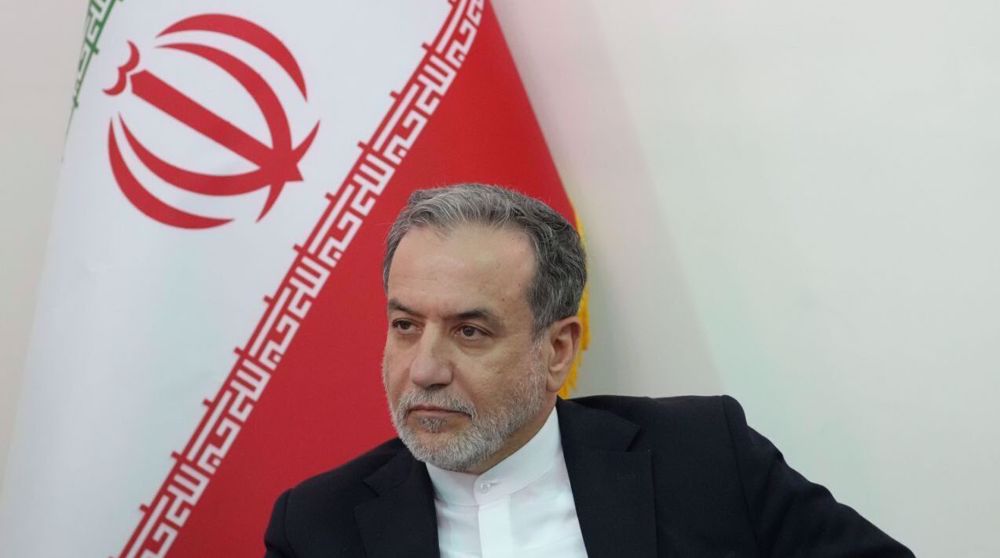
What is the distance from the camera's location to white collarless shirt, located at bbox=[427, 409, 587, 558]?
1750 millimetres

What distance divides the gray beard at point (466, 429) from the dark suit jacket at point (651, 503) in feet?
0.50

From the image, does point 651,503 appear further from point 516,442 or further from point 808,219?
point 808,219

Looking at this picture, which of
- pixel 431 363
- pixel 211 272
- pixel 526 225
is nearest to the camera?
pixel 431 363

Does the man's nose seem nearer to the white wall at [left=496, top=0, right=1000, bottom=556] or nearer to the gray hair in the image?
the gray hair

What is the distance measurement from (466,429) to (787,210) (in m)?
1.17

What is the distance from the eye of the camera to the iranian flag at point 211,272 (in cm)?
192

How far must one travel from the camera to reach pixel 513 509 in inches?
69.5

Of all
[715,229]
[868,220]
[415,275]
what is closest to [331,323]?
[415,275]

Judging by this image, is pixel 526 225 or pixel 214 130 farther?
pixel 214 130

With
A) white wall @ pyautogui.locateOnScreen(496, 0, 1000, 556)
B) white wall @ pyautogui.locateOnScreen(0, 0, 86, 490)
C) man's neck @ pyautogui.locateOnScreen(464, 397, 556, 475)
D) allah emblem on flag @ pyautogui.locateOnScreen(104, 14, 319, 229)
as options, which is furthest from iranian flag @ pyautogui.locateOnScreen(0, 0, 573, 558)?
white wall @ pyautogui.locateOnScreen(496, 0, 1000, 556)

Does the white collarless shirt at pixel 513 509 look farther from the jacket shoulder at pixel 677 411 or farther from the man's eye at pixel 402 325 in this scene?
the man's eye at pixel 402 325

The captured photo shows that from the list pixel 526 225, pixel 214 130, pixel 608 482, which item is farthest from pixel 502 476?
pixel 214 130

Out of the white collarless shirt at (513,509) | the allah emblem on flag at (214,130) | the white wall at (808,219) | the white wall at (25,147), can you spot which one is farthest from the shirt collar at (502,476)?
the white wall at (25,147)

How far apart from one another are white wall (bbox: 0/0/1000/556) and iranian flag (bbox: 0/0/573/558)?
743 mm
